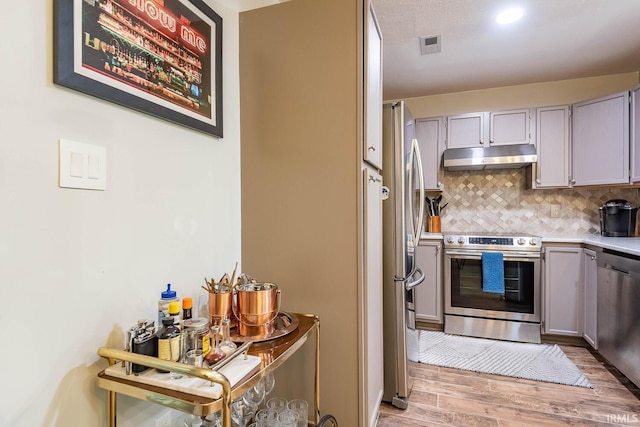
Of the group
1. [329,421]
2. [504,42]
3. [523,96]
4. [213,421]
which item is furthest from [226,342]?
[523,96]

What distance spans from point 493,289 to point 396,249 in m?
1.62

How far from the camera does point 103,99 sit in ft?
2.91

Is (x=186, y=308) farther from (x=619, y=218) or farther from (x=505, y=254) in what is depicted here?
(x=619, y=218)

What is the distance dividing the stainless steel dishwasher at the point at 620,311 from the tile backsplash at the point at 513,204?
91cm

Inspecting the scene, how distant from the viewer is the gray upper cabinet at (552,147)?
3055 mm

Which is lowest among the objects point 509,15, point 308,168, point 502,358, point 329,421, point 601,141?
point 502,358

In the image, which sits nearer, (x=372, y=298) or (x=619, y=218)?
(x=372, y=298)

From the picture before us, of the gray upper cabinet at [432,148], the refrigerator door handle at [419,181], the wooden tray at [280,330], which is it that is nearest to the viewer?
the wooden tray at [280,330]

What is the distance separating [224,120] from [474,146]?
9.38 ft

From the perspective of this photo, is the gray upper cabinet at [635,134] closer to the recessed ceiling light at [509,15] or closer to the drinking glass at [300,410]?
the recessed ceiling light at [509,15]

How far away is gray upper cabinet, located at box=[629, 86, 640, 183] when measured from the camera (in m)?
2.58

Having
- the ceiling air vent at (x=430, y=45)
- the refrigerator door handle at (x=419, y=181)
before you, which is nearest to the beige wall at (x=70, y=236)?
the refrigerator door handle at (x=419, y=181)

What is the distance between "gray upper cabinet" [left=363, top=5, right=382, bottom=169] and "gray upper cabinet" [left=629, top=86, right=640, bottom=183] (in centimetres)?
248

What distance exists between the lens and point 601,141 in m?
2.83
